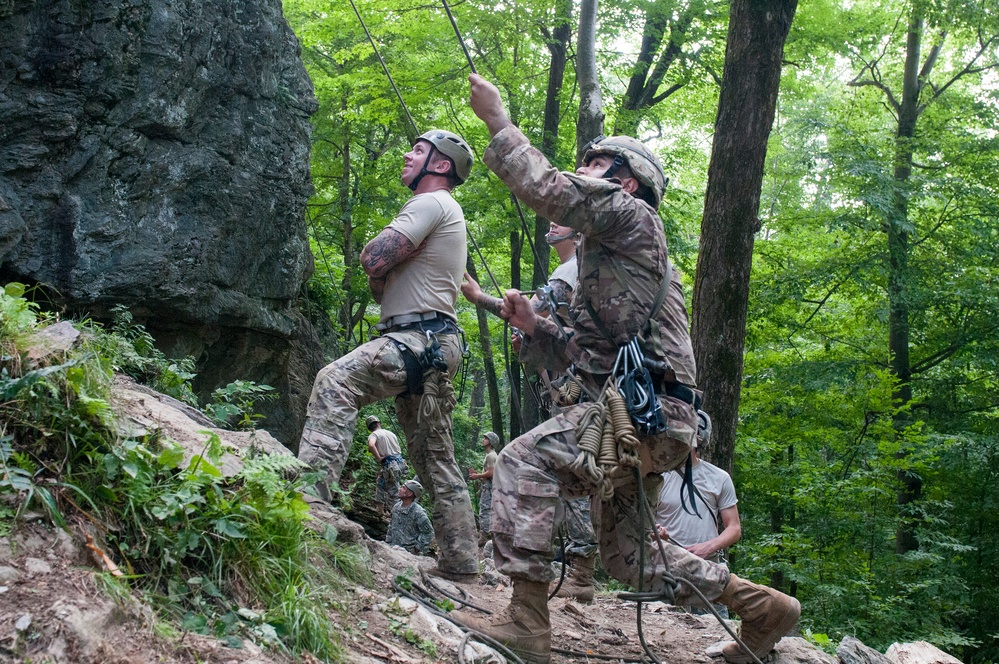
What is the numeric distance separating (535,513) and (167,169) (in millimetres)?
4833

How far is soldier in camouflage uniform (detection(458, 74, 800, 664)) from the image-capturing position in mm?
4145

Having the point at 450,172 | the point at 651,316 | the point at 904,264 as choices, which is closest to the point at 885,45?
the point at 904,264

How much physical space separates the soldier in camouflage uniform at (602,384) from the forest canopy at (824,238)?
22.4 feet

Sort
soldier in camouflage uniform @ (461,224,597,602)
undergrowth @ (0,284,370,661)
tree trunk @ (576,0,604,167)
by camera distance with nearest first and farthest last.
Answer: undergrowth @ (0,284,370,661), soldier in camouflage uniform @ (461,224,597,602), tree trunk @ (576,0,604,167)

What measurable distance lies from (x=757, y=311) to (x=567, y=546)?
9.32m

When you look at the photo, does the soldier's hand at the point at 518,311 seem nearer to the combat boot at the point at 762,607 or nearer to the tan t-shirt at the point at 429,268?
the tan t-shirt at the point at 429,268

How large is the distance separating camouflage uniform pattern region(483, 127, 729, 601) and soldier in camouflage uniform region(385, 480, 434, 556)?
14.7 ft

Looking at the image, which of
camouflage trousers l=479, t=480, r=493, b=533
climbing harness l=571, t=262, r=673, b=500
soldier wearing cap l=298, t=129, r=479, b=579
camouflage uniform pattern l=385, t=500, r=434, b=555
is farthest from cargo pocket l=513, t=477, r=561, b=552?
camouflage trousers l=479, t=480, r=493, b=533

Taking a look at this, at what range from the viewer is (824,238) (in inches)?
729

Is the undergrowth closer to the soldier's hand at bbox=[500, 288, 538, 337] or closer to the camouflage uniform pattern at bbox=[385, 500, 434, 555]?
the soldier's hand at bbox=[500, 288, 538, 337]

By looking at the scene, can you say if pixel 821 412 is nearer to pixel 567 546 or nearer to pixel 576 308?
pixel 567 546

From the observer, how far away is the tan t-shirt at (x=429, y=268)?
5676 mm

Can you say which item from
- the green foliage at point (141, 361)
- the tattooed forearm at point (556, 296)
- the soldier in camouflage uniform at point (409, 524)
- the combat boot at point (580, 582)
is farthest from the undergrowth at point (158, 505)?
the soldier in camouflage uniform at point (409, 524)

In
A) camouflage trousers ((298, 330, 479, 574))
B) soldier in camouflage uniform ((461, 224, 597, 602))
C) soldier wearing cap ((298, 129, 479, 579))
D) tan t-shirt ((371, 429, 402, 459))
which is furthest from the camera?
tan t-shirt ((371, 429, 402, 459))
